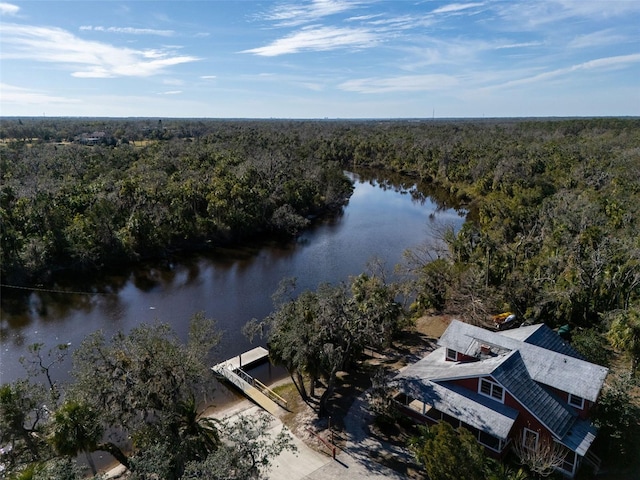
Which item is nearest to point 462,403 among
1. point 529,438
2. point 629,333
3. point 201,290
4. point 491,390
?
point 491,390

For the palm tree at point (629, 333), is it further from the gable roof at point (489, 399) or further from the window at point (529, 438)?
the window at point (529, 438)

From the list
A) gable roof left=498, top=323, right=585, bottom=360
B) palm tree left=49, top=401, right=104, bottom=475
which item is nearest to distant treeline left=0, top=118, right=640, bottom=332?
gable roof left=498, top=323, right=585, bottom=360

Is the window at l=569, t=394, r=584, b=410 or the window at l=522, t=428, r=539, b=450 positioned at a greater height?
the window at l=569, t=394, r=584, b=410

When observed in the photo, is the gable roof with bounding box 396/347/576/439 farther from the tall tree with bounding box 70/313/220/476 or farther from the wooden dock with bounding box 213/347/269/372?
the wooden dock with bounding box 213/347/269/372

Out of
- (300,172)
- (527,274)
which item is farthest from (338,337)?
(300,172)

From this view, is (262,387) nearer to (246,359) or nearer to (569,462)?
(246,359)

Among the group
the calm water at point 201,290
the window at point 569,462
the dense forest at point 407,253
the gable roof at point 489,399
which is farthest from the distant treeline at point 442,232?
the window at point 569,462
